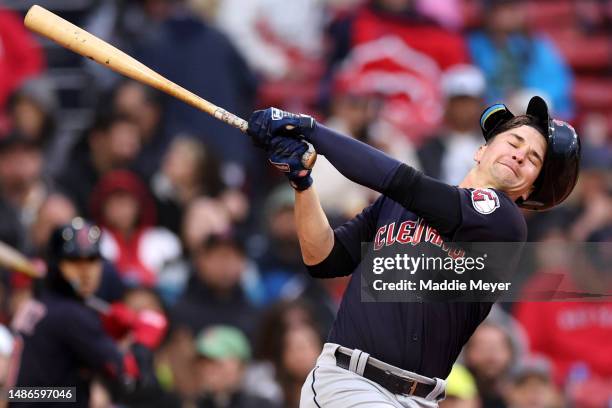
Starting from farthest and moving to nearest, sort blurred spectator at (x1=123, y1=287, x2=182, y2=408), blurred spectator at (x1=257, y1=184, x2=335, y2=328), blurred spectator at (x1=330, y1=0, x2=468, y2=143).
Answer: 1. blurred spectator at (x1=330, y1=0, x2=468, y2=143)
2. blurred spectator at (x1=257, y1=184, x2=335, y2=328)
3. blurred spectator at (x1=123, y1=287, x2=182, y2=408)

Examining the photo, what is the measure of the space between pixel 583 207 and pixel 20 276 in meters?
3.96

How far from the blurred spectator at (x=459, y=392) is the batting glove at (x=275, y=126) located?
293cm

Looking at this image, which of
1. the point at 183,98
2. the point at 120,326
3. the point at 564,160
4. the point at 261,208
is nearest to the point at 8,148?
the point at 261,208

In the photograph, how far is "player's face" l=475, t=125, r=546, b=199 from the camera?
14.9 ft

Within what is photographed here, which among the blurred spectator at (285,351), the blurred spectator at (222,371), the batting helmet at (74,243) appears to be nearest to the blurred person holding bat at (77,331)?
the batting helmet at (74,243)

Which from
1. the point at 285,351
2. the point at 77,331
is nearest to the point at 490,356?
the point at 285,351

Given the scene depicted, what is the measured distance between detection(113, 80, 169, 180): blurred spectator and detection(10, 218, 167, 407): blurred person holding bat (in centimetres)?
271

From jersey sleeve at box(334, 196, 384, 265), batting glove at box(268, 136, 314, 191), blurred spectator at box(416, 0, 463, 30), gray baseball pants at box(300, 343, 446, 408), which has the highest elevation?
blurred spectator at box(416, 0, 463, 30)

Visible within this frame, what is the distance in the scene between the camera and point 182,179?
8.94m

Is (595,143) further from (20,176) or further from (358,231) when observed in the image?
(358,231)

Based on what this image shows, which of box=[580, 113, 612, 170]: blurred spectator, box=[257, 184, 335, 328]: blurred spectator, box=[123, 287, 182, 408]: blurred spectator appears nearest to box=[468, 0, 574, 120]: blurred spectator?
box=[580, 113, 612, 170]: blurred spectator

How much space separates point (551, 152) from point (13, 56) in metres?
5.80

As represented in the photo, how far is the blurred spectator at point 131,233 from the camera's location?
27.7 feet

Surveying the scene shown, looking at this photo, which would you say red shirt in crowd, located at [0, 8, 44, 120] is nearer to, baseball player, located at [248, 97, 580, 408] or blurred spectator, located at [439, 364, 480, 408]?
blurred spectator, located at [439, 364, 480, 408]
